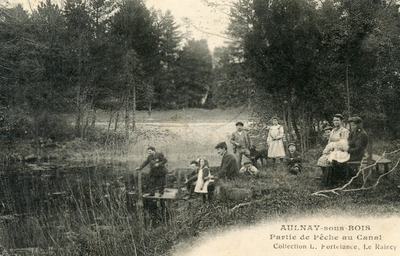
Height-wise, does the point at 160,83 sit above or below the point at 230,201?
above

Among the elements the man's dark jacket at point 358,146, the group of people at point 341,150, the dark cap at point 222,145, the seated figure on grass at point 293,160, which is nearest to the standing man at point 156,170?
the dark cap at point 222,145

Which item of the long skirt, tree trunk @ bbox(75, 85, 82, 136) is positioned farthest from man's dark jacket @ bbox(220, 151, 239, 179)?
tree trunk @ bbox(75, 85, 82, 136)

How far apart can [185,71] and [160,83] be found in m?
0.52

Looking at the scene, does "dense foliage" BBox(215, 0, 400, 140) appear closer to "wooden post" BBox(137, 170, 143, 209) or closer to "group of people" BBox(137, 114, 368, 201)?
"group of people" BBox(137, 114, 368, 201)

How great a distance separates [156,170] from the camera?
6211 mm

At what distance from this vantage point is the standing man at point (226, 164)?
6.03 meters

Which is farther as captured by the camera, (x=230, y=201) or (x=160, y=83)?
(x=160, y=83)

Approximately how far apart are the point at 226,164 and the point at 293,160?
1.25 m

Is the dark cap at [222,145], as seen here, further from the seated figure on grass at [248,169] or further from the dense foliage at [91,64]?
the dense foliage at [91,64]

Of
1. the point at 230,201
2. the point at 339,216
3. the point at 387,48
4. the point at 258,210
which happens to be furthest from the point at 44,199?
the point at 387,48

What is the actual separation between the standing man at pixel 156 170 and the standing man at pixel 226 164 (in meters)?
1.02

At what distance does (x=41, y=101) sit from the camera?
270 inches

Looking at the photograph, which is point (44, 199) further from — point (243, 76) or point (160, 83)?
point (243, 76)

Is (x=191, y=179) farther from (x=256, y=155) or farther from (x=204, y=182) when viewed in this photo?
(x=256, y=155)
